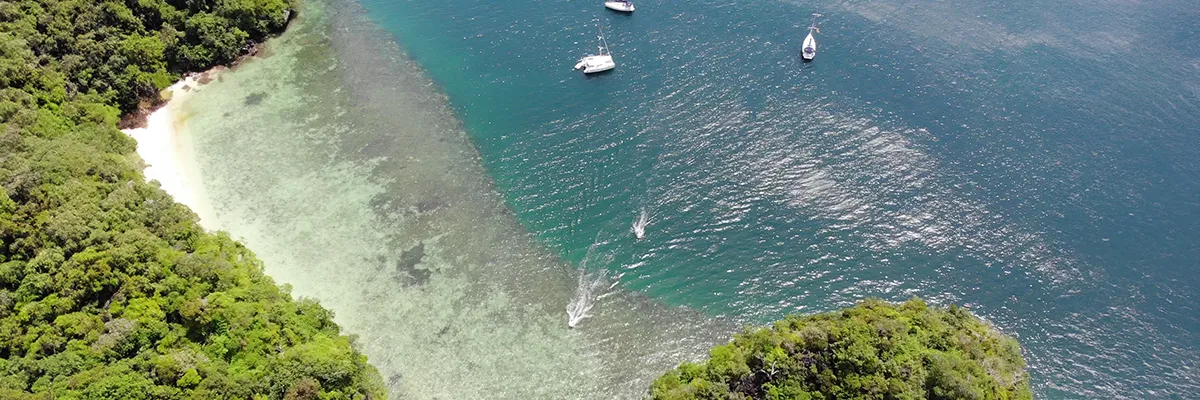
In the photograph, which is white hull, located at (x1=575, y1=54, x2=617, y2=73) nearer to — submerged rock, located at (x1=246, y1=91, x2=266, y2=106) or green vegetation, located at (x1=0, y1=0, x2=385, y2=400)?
submerged rock, located at (x1=246, y1=91, x2=266, y2=106)

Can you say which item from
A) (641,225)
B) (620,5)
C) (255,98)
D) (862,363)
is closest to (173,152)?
(255,98)

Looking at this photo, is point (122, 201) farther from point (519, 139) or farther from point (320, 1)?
point (320, 1)

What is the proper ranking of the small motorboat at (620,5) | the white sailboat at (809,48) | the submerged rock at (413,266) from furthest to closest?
the small motorboat at (620,5) → the white sailboat at (809,48) → the submerged rock at (413,266)

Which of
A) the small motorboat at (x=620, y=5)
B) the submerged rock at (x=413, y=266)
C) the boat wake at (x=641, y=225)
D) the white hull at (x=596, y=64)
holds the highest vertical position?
→ the small motorboat at (x=620, y=5)

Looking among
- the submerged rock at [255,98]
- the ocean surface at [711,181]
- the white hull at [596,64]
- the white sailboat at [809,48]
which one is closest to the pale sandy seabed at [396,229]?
the submerged rock at [255,98]

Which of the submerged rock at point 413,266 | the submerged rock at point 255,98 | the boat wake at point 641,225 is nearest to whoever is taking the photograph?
the submerged rock at point 413,266

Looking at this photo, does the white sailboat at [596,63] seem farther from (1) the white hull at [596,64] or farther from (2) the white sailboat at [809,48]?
(2) the white sailboat at [809,48]

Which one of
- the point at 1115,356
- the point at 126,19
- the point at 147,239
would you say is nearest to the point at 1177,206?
the point at 1115,356

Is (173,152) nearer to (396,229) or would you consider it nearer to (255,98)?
(255,98)
